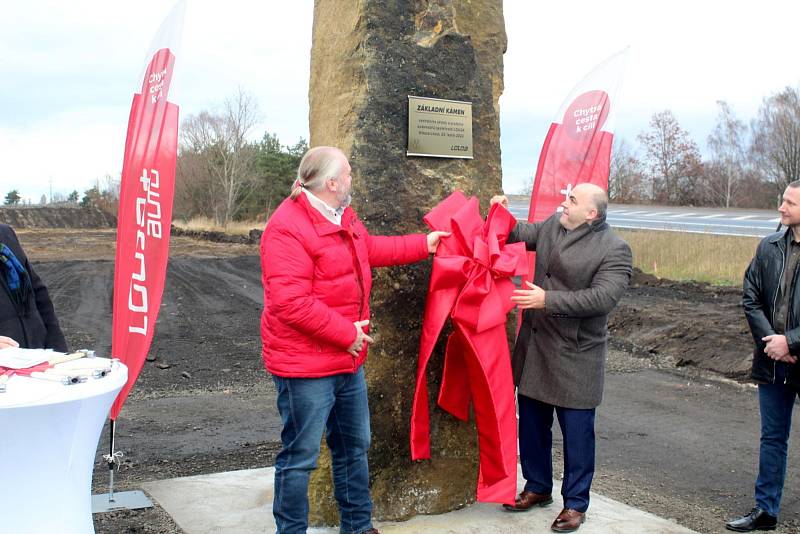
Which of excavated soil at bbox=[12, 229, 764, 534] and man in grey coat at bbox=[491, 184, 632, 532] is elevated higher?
man in grey coat at bbox=[491, 184, 632, 532]

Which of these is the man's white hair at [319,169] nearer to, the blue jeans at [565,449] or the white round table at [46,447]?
the white round table at [46,447]

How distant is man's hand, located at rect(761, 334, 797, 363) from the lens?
13.8ft

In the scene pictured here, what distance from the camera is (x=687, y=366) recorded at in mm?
9641

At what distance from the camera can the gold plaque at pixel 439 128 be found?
13.6ft

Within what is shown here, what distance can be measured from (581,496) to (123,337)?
266cm

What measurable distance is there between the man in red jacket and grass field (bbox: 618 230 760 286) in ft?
45.0

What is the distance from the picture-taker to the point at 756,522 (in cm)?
447

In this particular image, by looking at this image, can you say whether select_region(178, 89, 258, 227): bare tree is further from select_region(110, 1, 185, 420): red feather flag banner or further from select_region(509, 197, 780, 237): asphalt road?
select_region(110, 1, 185, 420): red feather flag banner

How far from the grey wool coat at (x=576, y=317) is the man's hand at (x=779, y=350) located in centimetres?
99

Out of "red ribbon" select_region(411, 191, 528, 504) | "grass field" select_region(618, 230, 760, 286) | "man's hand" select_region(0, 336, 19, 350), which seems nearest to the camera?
"man's hand" select_region(0, 336, 19, 350)

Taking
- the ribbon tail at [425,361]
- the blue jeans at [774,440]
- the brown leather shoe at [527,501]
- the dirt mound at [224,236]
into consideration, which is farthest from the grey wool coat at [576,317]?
the dirt mound at [224,236]

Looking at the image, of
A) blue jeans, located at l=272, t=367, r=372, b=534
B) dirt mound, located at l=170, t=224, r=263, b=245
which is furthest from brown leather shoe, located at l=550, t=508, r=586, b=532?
dirt mound, located at l=170, t=224, r=263, b=245

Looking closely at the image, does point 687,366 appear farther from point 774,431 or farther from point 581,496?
point 581,496

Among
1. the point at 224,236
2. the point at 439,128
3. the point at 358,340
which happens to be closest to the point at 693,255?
the point at 439,128
